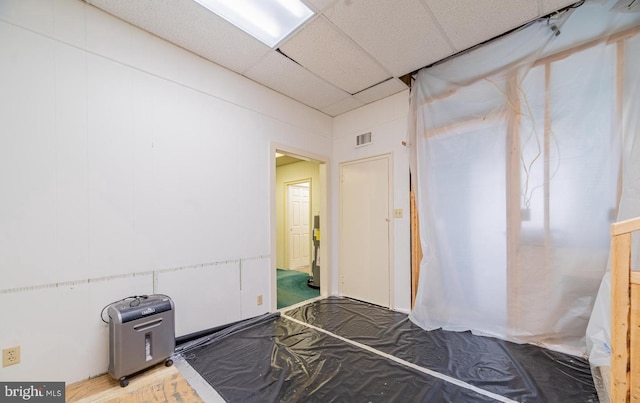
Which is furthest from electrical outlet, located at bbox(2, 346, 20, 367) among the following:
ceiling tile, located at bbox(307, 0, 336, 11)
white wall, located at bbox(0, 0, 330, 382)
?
ceiling tile, located at bbox(307, 0, 336, 11)

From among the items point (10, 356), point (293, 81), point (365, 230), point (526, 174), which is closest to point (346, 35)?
point (293, 81)

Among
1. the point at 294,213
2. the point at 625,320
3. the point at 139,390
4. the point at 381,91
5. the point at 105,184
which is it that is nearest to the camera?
the point at 625,320

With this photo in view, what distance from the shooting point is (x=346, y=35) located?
7.43 ft

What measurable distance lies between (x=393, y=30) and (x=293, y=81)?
49.8 inches

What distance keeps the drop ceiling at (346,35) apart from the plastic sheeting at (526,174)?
0.98 feet

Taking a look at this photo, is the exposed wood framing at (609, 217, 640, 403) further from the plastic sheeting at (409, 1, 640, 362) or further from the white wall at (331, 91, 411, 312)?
the white wall at (331, 91, 411, 312)

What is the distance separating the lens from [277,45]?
7.88 ft

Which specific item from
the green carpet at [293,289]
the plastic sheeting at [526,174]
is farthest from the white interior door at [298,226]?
the plastic sheeting at [526,174]

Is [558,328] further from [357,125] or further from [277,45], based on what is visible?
[277,45]

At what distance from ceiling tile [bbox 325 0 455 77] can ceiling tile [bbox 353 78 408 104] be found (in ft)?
1.02

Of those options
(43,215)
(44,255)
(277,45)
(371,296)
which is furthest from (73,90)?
(371,296)

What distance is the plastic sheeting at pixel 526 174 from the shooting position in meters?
1.91

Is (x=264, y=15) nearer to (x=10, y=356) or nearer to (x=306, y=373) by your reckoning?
(x=306, y=373)

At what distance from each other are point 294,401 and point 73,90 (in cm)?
275
